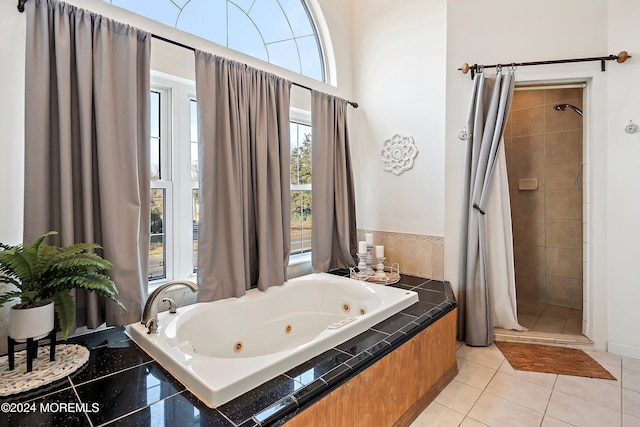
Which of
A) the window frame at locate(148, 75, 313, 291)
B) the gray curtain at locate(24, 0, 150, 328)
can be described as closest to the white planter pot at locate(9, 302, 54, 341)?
the gray curtain at locate(24, 0, 150, 328)

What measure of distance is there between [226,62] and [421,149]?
1.71m

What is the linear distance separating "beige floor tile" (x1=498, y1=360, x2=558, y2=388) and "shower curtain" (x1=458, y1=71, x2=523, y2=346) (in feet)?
1.03

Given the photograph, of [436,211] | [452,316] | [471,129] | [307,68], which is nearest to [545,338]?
[452,316]

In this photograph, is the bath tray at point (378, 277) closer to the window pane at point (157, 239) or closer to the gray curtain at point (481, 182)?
the gray curtain at point (481, 182)

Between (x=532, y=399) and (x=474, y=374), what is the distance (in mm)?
343

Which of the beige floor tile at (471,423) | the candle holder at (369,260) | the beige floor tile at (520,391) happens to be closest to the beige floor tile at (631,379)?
the beige floor tile at (520,391)

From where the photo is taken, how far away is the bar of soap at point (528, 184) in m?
3.44

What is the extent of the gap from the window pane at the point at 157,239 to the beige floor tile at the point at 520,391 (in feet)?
7.24

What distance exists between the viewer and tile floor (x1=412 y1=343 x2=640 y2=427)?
170cm

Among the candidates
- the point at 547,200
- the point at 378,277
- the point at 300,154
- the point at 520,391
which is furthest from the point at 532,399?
the point at 300,154

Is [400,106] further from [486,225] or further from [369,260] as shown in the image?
[369,260]

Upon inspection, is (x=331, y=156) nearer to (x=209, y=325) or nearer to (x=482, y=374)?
(x=209, y=325)

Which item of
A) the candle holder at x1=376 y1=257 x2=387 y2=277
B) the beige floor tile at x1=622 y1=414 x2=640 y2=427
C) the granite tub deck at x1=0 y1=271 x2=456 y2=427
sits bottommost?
the beige floor tile at x1=622 y1=414 x2=640 y2=427

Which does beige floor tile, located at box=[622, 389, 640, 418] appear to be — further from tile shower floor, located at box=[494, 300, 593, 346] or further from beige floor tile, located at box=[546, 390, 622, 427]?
tile shower floor, located at box=[494, 300, 593, 346]
